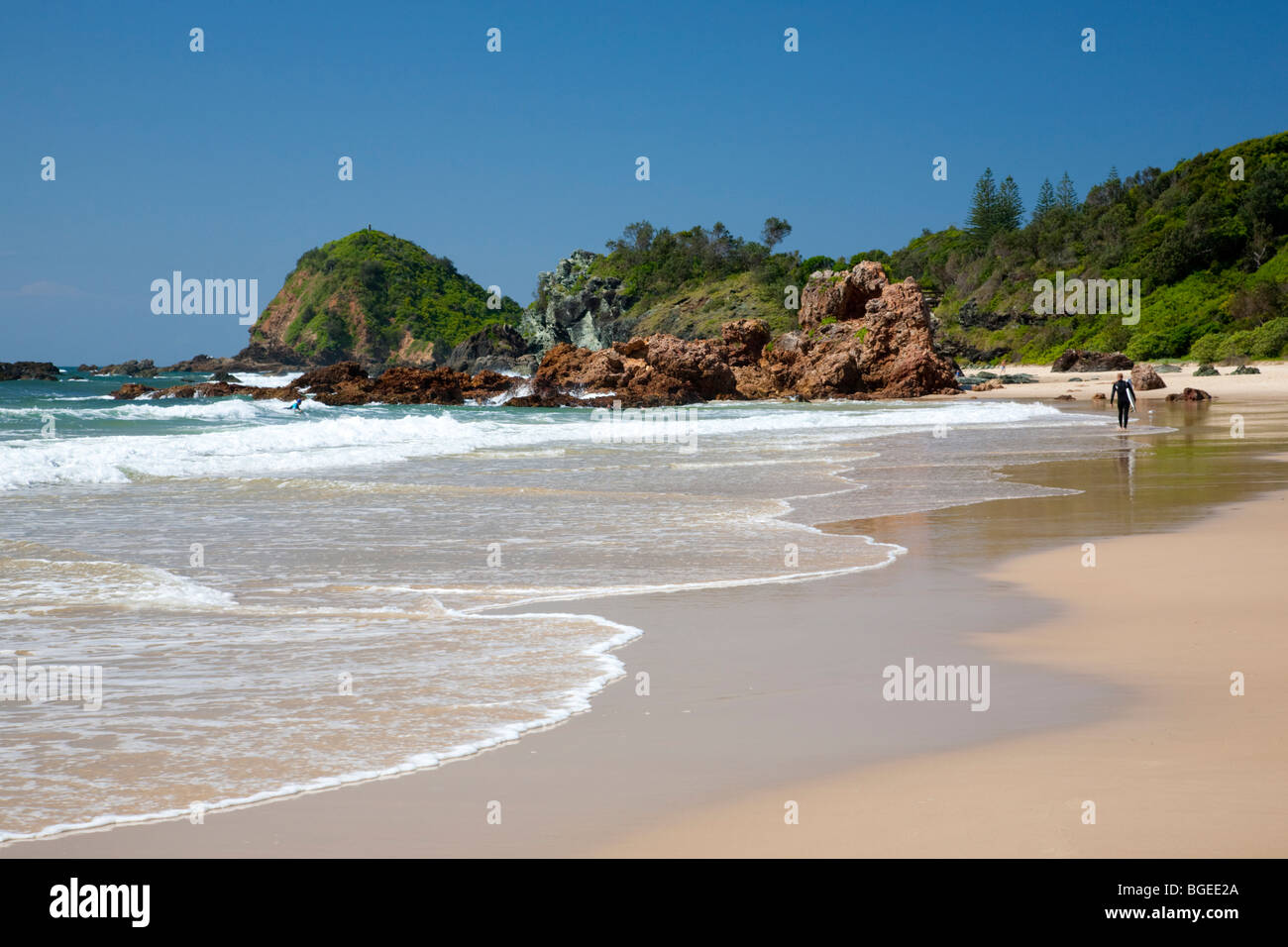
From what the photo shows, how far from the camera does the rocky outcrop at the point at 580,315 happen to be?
9825 centimetres

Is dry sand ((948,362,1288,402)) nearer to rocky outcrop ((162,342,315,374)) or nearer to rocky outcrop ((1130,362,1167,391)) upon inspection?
rocky outcrop ((1130,362,1167,391))

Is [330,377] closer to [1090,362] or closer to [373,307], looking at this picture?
[1090,362]

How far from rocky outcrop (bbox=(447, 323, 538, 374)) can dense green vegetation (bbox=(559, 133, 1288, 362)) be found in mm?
14057

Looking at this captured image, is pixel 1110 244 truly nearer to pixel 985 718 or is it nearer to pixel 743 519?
pixel 743 519

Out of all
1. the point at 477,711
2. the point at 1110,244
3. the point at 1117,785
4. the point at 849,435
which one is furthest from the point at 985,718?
the point at 1110,244

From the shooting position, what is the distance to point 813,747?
399cm

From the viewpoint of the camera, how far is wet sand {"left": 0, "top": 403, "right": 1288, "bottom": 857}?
3.20 metres

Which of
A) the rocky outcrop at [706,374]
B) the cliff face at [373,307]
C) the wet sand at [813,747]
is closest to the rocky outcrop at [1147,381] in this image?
the rocky outcrop at [706,374]

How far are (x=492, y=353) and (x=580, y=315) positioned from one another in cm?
1688

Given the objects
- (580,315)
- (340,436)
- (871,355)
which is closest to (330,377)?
(871,355)

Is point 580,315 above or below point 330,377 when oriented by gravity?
above

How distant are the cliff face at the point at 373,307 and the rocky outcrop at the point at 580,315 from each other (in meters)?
33.6

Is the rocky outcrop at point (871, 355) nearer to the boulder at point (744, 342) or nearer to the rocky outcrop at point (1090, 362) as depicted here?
the boulder at point (744, 342)
